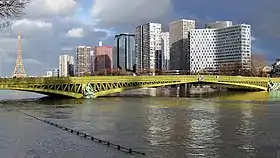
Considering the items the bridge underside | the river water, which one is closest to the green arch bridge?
the bridge underside

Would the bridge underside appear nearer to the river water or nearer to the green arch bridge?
the green arch bridge

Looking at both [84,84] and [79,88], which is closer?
[84,84]

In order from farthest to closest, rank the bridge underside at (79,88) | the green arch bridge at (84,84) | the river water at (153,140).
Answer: the bridge underside at (79,88), the green arch bridge at (84,84), the river water at (153,140)

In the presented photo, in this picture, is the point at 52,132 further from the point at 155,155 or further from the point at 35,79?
the point at 35,79

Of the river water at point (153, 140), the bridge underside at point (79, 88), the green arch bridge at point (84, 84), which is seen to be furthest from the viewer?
the bridge underside at point (79, 88)

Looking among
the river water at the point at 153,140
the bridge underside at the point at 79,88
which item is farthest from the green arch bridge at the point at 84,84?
the river water at the point at 153,140

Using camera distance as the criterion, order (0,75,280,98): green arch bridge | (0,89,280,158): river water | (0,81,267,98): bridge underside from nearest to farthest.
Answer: (0,89,280,158): river water → (0,75,280,98): green arch bridge → (0,81,267,98): bridge underside

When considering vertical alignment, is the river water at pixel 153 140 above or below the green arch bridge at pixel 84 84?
below

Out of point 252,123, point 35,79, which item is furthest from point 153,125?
point 35,79

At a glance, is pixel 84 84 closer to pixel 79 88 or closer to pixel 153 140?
pixel 79 88

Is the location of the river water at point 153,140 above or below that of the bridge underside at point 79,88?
below

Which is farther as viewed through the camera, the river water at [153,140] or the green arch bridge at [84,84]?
the green arch bridge at [84,84]

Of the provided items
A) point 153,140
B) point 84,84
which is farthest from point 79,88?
point 153,140

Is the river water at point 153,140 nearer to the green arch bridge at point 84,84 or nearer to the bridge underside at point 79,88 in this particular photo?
the green arch bridge at point 84,84
